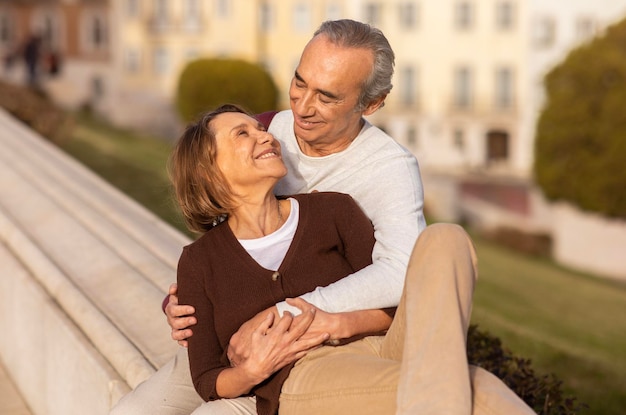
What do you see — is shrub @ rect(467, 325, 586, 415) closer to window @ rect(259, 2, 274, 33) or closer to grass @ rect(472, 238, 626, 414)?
grass @ rect(472, 238, 626, 414)

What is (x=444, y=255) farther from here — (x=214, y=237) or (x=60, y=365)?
(x=60, y=365)

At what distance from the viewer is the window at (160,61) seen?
5591cm

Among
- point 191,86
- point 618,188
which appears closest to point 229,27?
point 191,86

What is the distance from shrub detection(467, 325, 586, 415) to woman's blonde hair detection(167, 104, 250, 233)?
1.67 m

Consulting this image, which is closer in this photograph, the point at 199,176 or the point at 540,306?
the point at 199,176

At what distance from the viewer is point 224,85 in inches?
1139

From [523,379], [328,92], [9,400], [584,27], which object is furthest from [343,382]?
[584,27]

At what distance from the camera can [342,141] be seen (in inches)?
159

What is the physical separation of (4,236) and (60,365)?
1.79m

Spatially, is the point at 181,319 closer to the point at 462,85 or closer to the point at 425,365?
the point at 425,365

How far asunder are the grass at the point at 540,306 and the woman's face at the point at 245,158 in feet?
3.26

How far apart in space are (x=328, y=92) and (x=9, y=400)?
2790 mm

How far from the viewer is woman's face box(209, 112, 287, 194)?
3.61 meters

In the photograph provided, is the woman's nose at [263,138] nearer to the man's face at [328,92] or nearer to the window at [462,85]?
the man's face at [328,92]
